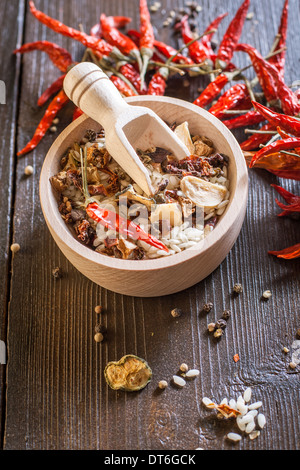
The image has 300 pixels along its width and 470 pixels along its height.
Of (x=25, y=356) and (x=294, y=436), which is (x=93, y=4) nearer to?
(x=25, y=356)

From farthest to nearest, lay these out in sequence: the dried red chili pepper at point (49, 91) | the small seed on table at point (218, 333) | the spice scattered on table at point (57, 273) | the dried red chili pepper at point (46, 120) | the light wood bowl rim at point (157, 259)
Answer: the dried red chili pepper at point (49, 91)
the dried red chili pepper at point (46, 120)
the spice scattered on table at point (57, 273)
the small seed on table at point (218, 333)
the light wood bowl rim at point (157, 259)

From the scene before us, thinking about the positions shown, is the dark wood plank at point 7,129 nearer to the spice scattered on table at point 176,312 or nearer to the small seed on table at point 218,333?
the spice scattered on table at point 176,312

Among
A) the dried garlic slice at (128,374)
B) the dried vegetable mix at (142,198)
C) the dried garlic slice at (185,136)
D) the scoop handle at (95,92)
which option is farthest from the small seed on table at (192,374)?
the scoop handle at (95,92)

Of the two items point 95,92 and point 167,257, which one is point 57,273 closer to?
point 167,257

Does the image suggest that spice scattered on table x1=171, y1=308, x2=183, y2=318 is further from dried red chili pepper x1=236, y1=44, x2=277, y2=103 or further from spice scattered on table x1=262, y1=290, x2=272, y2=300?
dried red chili pepper x1=236, y1=44, x2=277, y2=103

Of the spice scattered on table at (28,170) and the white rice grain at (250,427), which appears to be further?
the spice scattered on table at (28,170)

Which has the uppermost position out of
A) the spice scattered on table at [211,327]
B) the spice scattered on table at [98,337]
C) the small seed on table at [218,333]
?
the spice scattered on table at [211,327]

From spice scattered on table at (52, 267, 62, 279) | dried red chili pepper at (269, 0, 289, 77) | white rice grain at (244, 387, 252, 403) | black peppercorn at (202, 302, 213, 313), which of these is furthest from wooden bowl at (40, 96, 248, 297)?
dried red chili pepper at (269, 0, 289, 77)
